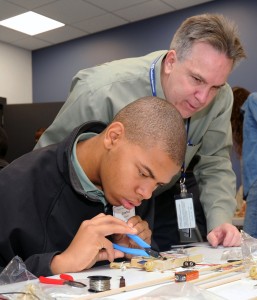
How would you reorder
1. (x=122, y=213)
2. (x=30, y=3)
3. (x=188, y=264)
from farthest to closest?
(x=30, y=3), (x=122, y=213), (x=188, y=264)

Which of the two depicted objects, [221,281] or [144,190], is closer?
[221,281]

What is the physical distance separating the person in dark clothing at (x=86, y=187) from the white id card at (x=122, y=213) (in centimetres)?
2

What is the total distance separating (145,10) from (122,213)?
4419 millimetres

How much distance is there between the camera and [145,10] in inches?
214

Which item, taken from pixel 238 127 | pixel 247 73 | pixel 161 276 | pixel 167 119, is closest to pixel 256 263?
pixel 161 276

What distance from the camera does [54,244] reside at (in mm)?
1316

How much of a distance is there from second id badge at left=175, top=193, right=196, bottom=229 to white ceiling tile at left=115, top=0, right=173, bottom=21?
3981 mm

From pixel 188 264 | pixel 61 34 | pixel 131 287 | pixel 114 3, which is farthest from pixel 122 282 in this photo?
pixel 61 34

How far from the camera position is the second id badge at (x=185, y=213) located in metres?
1.65

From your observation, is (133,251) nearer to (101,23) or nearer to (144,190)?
(144,190)

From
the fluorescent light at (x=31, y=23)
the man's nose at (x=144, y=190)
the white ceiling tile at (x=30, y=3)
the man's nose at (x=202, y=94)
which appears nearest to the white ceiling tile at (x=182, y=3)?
the white ceiling tile at (x=30, y=3)

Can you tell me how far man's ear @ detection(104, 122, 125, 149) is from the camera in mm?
1325

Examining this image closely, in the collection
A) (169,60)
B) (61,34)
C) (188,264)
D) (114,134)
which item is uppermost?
(61,34)

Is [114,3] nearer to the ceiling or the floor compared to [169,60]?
nearer to the ceiling
